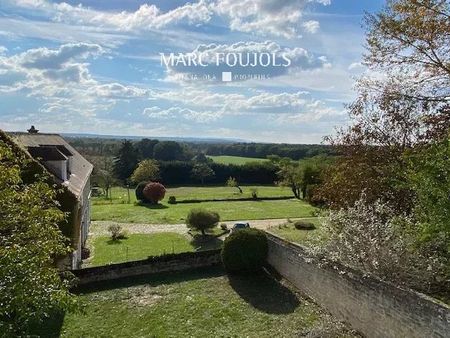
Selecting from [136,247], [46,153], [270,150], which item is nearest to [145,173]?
[136,247]

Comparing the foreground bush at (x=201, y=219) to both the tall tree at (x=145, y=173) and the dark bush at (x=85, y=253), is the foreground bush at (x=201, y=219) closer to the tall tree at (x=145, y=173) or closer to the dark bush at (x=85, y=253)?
the dark bush at (x=85, y=253)

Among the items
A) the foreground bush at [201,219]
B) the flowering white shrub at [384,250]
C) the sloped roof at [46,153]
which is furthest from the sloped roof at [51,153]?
the flowering white shrub at [384,250]

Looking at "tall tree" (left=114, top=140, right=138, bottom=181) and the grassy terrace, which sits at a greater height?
"tall tree" (left=114, top=140, right=138, bottom=181)

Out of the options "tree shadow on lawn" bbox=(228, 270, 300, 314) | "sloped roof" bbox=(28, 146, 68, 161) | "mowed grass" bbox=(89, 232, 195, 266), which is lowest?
"mowed grass" bbox=(89, 232, 195, 266)

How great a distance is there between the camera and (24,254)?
783 centimetres

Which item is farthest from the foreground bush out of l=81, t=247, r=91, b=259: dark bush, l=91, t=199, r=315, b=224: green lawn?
l=81, t=247, r=91, b=259: dark bush

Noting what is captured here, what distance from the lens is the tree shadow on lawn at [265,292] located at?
47.9ft

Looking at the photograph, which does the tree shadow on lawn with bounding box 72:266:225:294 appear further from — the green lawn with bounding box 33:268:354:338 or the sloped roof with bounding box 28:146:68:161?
the sloped roof with bounding box 28:146:68:161

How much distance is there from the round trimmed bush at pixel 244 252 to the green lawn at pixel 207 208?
54.0 ft

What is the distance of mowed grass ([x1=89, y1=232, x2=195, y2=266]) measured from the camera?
2231cm

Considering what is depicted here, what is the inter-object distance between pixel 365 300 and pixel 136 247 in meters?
16.0

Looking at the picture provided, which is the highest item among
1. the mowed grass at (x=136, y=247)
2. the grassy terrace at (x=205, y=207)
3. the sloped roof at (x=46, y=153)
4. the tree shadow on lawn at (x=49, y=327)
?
the sloped roof at (x=46, y=153)

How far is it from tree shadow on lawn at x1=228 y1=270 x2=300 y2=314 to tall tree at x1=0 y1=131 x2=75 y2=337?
315 inches

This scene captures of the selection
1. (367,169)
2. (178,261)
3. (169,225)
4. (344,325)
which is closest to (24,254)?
(344,325)
